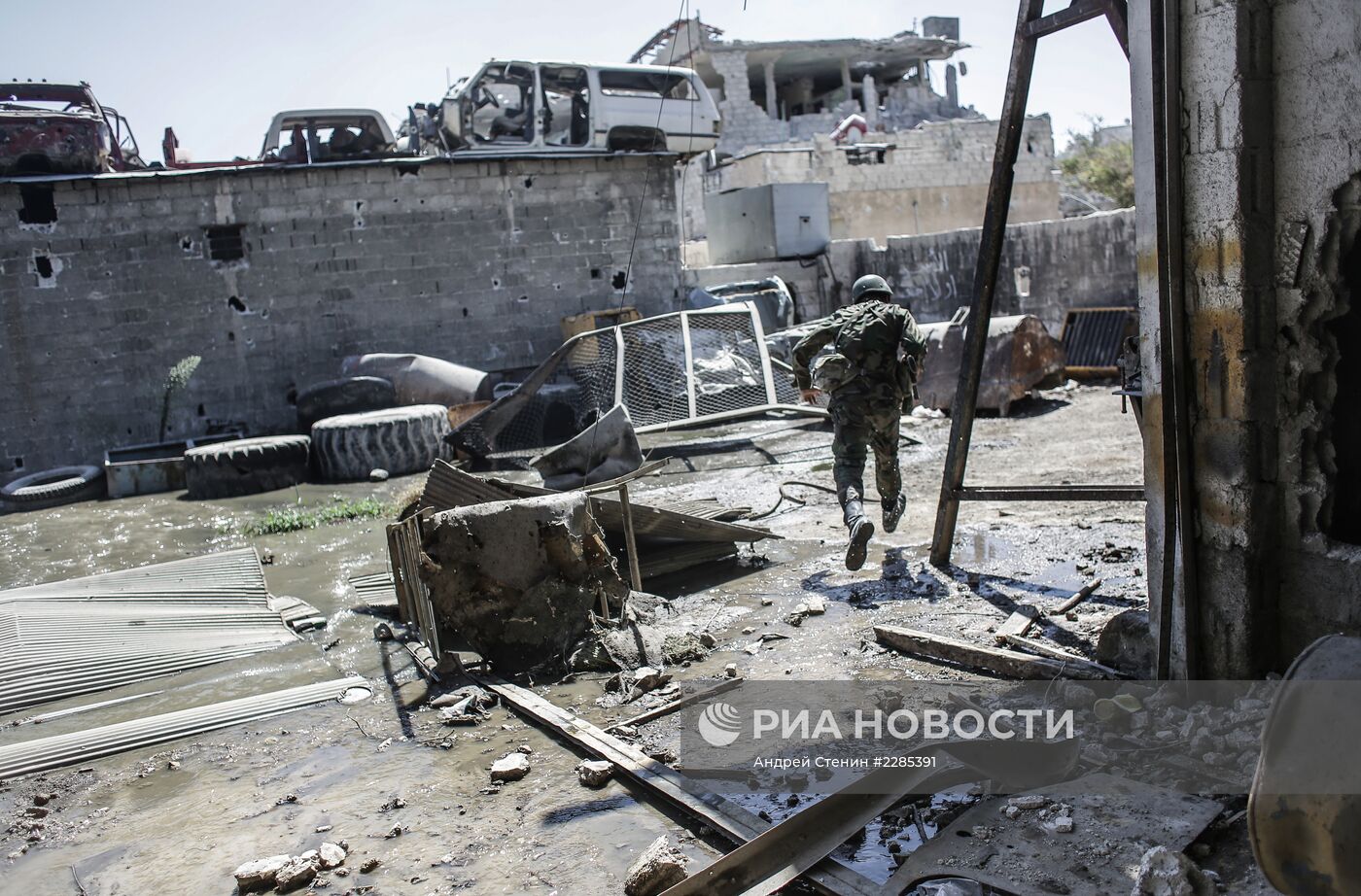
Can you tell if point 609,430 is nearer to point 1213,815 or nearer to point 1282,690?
point 1213,815

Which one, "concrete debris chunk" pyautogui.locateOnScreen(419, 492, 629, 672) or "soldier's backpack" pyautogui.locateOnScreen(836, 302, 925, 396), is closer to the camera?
"concrete debris chunk" pyautogui.locateOnScreen(419, 492, 629, 672)

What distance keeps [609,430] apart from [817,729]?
3.83 meters

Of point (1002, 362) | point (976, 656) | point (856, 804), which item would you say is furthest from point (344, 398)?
point (856, 804)

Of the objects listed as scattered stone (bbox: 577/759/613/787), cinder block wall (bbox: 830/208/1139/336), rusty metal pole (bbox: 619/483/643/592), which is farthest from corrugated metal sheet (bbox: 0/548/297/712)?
cinder block wall (bbox: 830/208/1139/336)

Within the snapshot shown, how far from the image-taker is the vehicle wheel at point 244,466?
395 inches

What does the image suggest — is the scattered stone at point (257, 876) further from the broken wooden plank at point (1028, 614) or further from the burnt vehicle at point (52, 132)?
the burnt vehicle at point (52, 132)

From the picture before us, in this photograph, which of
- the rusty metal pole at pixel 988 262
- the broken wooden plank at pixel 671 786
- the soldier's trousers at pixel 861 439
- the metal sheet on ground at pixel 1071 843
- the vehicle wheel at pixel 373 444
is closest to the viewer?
the metal sheet on ground at pixel 1071 843

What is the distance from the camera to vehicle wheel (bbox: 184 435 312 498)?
10.0 meters

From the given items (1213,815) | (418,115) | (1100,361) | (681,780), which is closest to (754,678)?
(681,780)

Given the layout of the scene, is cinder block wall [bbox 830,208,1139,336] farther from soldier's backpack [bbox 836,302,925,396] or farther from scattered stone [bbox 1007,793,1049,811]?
scattered stone [bbox 1007,793,1049,811]

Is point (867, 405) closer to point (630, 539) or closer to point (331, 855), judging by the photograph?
point (630, 539)

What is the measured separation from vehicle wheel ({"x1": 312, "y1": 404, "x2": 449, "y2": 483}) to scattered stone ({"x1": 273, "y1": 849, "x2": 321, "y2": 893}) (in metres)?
7.68

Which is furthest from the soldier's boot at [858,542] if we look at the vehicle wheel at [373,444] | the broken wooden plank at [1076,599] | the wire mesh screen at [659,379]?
the vehicle wheel at [373,444]

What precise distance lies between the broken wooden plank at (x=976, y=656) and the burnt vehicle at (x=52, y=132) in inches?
484
